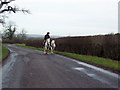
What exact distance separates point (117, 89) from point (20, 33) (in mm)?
136935

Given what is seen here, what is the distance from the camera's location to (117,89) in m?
5.40

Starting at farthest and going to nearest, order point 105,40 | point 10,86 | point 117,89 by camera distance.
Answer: point 105,40, point 10,86, point 117,89

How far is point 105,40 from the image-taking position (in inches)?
630

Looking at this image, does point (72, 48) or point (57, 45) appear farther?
point (57, 45)

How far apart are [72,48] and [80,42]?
8.26 feet

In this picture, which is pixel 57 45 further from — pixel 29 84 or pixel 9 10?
pixel 29 84

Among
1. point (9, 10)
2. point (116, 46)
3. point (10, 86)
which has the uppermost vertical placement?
point (9, 10)

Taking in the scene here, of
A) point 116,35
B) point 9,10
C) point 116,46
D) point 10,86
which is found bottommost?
point 10,86

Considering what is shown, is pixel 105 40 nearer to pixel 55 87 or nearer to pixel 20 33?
pixel 55 87

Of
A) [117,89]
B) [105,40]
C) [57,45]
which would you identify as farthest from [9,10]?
[117,89]

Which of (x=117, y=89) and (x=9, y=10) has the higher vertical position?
(x=9, y=10)

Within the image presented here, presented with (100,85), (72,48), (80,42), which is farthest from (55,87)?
(72,48)

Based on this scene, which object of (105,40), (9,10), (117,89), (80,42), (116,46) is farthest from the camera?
(9,10)

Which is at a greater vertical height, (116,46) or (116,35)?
(116,35)
